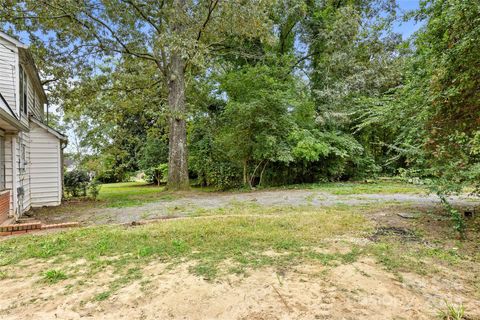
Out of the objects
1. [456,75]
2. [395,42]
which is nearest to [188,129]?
[395,42]

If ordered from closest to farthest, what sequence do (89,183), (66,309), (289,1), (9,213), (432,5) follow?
(66,309) → (432,5) → (9,213) → (89,183) → (289,1)

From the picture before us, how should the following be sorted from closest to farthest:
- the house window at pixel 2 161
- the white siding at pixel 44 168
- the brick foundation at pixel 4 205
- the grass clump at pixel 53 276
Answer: the grass clump at pixel 53 276, the brick foundation at pixel 4 205, the house window at pixel 2 161, the white siding at pixel 44 168

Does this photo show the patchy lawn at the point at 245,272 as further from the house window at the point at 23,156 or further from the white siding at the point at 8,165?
the house window at the point at 23,156

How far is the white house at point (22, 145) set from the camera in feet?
21.1

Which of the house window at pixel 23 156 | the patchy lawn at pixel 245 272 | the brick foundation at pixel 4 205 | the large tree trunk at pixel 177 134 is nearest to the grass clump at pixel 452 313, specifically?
the patchy lawn at pixel 245 272

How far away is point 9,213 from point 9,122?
216cm

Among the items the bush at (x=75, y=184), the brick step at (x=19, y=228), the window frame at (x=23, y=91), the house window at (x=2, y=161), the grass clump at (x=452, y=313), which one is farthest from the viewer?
the bush at (x=75, y=184)

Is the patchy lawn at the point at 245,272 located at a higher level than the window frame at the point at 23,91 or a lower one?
lower

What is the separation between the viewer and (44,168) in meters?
A: 9.02

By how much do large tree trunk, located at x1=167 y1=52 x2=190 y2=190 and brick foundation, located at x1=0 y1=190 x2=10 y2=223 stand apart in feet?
20.3

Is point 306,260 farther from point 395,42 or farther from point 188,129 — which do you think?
point 395,42

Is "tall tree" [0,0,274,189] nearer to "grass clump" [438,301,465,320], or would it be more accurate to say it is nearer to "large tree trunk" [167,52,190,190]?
"large tree trunk" [167,52,190,190]

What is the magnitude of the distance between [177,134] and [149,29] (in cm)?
451

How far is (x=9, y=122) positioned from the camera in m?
5.58
